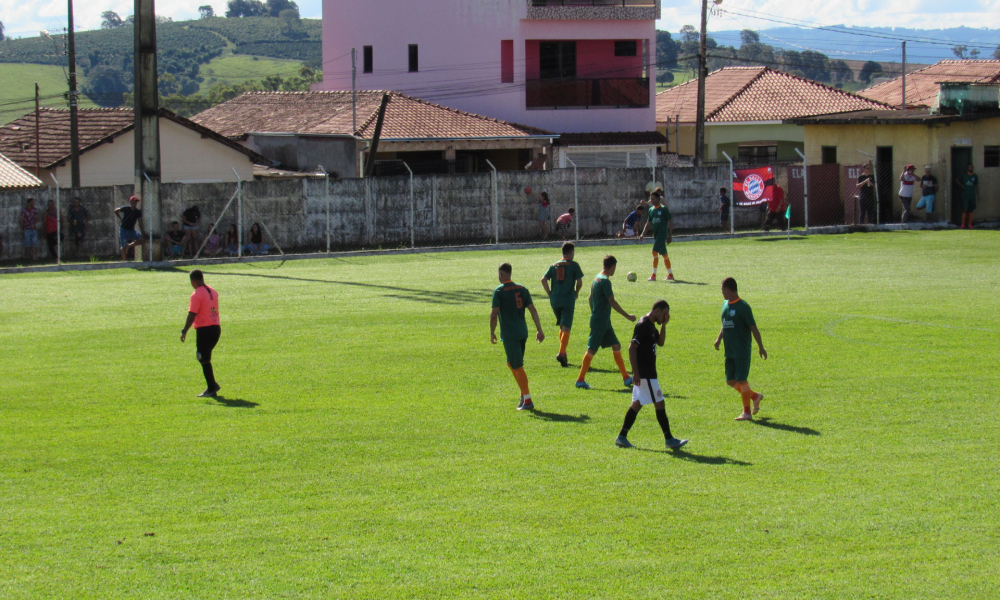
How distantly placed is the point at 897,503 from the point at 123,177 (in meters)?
34.1

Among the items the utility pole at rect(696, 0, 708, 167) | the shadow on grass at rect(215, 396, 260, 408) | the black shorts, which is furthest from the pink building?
the shadow on grass at rect(215, 396, 260, 408)

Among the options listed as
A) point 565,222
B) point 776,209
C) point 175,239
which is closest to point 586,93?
point 776,209

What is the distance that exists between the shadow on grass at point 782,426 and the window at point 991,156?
2678 cm

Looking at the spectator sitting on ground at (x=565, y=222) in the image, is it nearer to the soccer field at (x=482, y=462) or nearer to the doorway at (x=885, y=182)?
the doorway at (x=885, y=182)

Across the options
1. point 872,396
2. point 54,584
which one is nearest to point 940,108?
point 872,396

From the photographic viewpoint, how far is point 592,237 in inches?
1328

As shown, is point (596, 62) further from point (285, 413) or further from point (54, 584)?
point (54, 584)

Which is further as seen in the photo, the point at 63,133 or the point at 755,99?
the point at 755,99

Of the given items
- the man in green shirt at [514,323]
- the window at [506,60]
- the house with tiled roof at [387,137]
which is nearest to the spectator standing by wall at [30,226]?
the house with tiled roof at [387,137]

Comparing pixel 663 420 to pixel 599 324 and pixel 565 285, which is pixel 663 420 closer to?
pixel 599 324

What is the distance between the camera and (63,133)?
Answer: 40344mm

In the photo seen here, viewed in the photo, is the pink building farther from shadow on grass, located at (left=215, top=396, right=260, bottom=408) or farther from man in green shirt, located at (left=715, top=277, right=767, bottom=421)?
man in green shirt, located at (left=715, top=277, right=767, bottom=421)

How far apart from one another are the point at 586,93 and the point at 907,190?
17277 mm

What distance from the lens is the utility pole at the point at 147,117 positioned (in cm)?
2741
